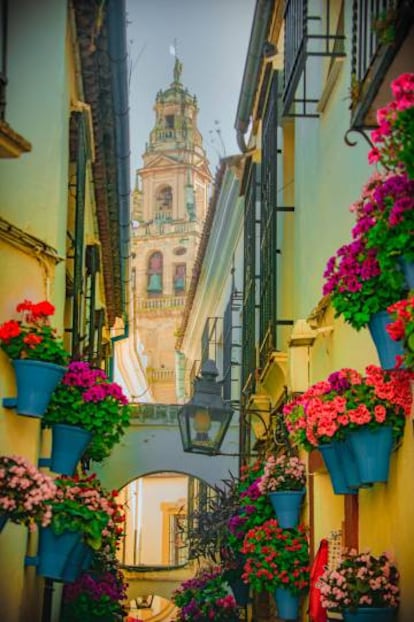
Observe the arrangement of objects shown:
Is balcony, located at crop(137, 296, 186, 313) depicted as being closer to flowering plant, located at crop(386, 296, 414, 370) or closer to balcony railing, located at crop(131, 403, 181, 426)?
balcony railing, located at crop(131, 403, 181, 426)

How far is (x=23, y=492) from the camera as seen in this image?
7.68 m

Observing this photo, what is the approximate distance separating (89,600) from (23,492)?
6.15m

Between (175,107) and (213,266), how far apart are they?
178 feet

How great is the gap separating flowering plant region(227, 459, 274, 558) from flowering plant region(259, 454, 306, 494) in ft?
0.88

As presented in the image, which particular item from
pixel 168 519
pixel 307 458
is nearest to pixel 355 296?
pixel 307 458

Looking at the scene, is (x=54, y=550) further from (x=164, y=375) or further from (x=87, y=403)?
(x=164, y=375)

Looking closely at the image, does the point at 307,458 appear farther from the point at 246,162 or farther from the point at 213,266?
the point at 213,266

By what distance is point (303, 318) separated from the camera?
37.8 ft

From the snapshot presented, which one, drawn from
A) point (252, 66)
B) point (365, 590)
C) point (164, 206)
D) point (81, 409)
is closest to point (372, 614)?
point (365, 590)

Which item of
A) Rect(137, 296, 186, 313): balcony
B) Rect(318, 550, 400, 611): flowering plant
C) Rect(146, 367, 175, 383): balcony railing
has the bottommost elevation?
Rect(318, 550, 400, 611): flowering plant

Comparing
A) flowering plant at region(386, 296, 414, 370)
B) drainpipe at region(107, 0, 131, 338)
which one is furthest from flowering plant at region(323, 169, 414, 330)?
drainpipe at region(107, 0, 131, 338)

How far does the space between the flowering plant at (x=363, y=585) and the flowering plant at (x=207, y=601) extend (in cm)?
924

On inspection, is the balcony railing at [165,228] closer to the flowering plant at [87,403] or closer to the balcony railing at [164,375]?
the balcony railing at [164,375]

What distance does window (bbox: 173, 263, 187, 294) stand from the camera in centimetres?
8081
